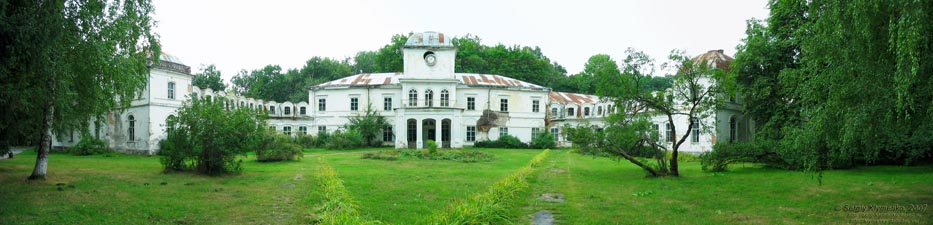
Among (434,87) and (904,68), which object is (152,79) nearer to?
(434,87)

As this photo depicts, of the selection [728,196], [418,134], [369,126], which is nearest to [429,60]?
[418,134]

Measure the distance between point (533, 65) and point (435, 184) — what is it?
48.2 meters

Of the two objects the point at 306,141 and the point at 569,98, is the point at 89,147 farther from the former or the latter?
the point at 569,98

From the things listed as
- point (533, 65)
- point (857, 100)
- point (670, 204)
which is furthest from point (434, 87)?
point (857, 100)

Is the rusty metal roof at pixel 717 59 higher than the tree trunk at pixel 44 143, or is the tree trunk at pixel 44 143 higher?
the rusty metal roof at pixel 717 59

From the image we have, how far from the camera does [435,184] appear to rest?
50.9ft

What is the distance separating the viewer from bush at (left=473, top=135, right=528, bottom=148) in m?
42.2

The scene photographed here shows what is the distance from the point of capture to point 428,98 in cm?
4209

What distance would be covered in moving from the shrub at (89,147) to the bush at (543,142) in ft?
87.4

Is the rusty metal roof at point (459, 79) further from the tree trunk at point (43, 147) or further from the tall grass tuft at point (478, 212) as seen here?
the tall grass tuft at point (478, 212)

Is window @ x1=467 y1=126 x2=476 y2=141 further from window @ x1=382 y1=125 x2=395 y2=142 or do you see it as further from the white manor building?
window @ x1=382 y1=125 x2=395 y2=142

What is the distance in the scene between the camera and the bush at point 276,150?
81.3 feet

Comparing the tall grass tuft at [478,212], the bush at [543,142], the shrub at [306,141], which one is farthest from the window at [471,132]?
the tall grass tuft at [478,212]

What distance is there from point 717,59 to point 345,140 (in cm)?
2334
